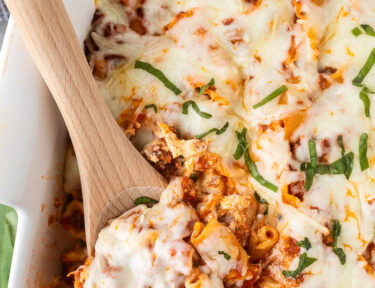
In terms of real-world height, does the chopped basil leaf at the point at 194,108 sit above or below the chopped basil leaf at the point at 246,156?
above

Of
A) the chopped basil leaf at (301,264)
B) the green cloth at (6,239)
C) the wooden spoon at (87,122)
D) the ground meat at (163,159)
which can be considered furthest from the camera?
the green cloth at (6,239)

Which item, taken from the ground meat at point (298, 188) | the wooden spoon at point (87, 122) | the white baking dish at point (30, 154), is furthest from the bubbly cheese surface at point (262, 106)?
the white baking dish at point (30, 154)

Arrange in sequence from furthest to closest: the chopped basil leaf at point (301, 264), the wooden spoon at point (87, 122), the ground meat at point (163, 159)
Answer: the ground meat at point (163, 159)
the chopped basil leaf at point (301, 264)
the wooden spoon at point (87, 122)

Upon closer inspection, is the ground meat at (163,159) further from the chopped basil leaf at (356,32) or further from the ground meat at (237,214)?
the chopped basil leaf at (356,32)

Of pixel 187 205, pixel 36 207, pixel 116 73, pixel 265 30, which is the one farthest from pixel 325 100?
pixel 36 207

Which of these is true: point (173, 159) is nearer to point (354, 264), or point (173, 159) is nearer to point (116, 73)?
point (116, 73)

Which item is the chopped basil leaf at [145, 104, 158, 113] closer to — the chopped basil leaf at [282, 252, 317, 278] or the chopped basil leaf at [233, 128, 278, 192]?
the chopped basil leaf at [233, 128, 278, 192]
